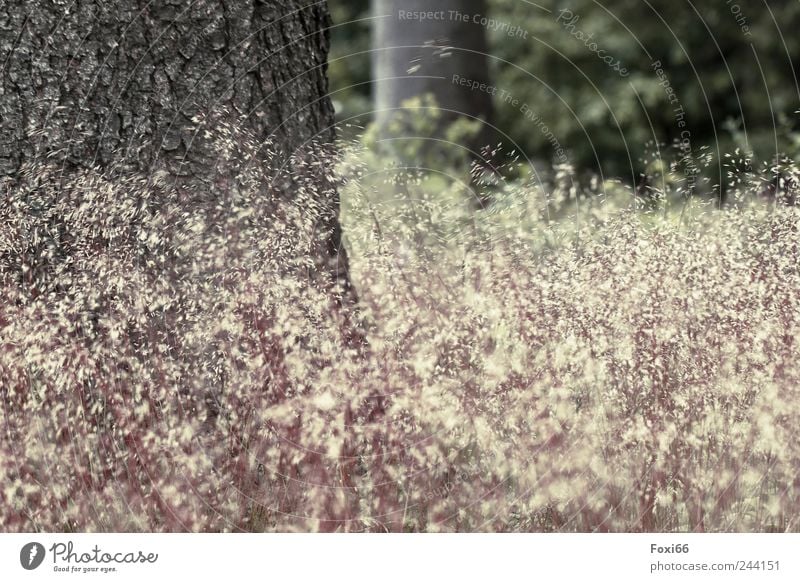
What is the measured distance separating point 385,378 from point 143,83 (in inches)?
48.8

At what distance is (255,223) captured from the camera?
301 centimetres

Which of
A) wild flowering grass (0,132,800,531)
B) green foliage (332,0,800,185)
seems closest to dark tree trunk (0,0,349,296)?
wild flowering grass (0,132,800,531)

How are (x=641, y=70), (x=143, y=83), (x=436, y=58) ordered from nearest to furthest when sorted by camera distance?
(x=143, y=83), (x=436, y=58), (x=641, y=70)

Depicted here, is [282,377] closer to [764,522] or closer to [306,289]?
[306,289]

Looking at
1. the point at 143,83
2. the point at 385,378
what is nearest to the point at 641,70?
the point at 143,83

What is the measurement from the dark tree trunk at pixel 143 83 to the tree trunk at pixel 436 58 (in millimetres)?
4709

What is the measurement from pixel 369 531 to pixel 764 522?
3.61 ft

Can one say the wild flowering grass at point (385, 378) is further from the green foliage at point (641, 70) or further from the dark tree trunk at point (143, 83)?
the green foliage at point (641, 70)

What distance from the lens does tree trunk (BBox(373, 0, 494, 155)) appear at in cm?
831

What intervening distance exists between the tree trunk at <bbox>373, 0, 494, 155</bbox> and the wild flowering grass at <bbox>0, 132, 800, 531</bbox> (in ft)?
16.8

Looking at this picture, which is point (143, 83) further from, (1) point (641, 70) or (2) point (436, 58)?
(1) point (641, 70)

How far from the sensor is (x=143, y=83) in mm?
3135
